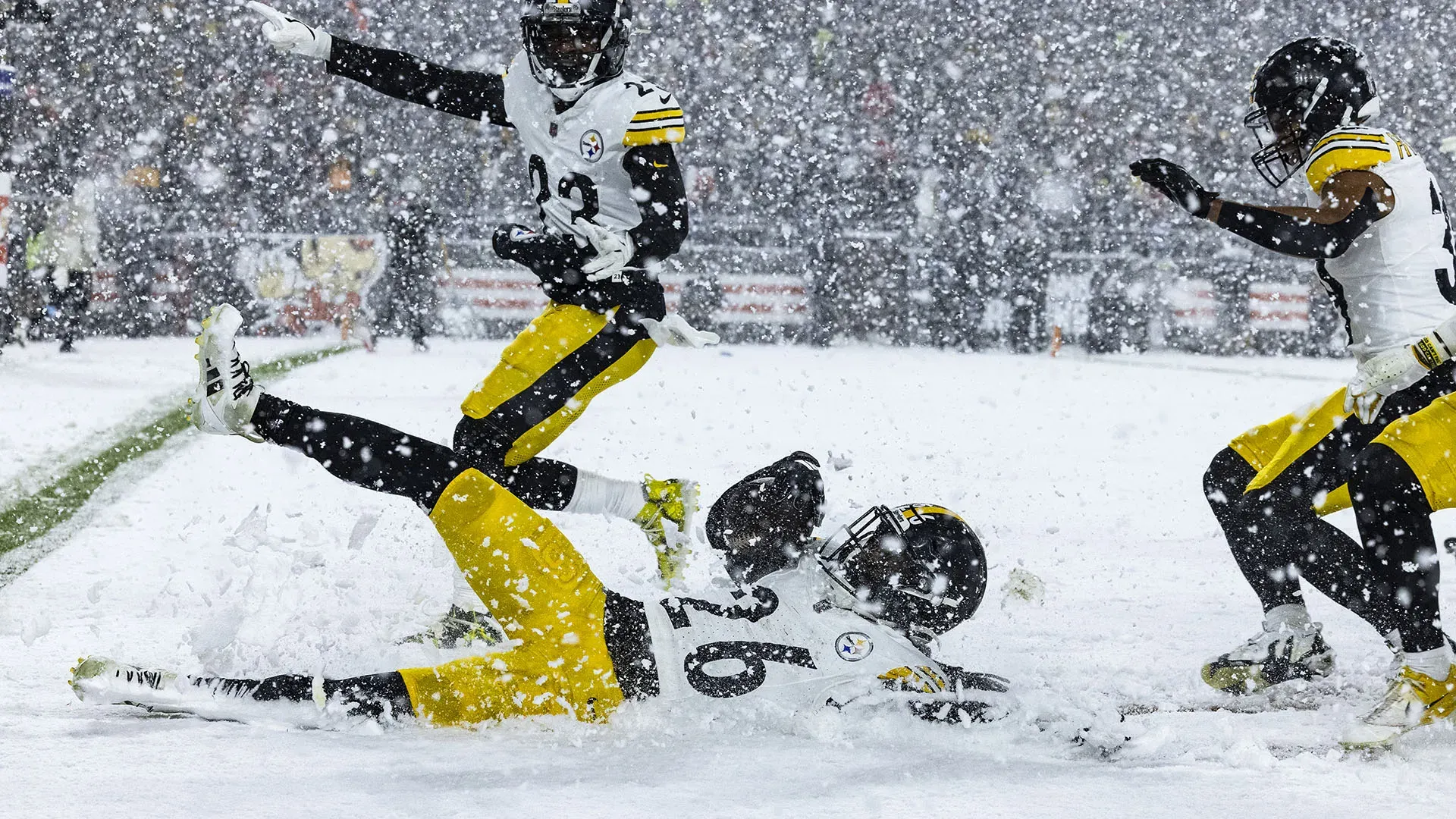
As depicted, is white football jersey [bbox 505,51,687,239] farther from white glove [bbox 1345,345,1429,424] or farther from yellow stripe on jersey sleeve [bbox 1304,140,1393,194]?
white glove [bbox 1345,345,1429,424]

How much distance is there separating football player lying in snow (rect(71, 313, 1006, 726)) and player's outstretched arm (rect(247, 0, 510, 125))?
1.28m

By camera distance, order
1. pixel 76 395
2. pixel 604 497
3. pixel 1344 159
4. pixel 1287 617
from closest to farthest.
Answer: pixel 1344 159 < pixel 1287 617 < pixel 604 497 < pixel 76 395

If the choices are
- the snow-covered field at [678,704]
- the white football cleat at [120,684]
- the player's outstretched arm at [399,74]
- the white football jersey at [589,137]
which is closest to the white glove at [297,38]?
the player's outstretched arm at [399,74]

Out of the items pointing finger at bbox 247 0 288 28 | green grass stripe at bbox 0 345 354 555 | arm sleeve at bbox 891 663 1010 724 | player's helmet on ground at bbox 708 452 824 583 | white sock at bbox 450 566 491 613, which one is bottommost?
green grass stripe at bbox 0 345 354 555

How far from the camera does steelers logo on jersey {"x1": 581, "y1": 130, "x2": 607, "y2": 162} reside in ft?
11.6

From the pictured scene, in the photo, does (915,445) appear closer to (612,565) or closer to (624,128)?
(612,565)

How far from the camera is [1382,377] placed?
291 cm

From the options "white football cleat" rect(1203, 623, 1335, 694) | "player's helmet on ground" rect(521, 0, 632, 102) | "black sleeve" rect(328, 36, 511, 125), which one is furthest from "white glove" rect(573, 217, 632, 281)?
"white football cleat" rect(1203, 623, 1335, 694)

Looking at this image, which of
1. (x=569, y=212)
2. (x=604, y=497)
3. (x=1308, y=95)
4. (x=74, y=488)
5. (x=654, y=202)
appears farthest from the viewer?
(x=74, y=488)

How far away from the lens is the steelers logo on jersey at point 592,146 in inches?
139

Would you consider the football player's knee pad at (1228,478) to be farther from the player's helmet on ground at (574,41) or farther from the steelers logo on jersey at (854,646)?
the player's helmet on ground at (574,41)

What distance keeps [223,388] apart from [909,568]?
1521 mm

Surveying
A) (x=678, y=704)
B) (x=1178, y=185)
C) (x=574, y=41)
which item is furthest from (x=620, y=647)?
(x=574, y=41)

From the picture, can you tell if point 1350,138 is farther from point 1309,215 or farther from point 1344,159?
point 1309,215
